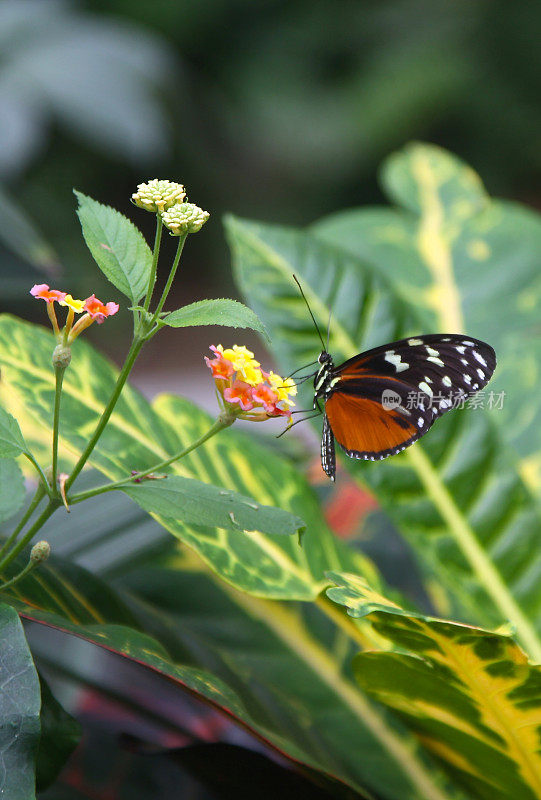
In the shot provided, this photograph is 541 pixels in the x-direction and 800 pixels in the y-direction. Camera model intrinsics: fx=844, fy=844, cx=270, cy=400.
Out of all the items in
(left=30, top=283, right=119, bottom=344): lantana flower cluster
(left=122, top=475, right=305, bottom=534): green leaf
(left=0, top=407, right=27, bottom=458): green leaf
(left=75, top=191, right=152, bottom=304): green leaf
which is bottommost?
(left=122, top=475, right=305, bottom=534): green leaf

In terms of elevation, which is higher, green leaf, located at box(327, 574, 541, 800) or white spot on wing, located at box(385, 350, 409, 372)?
white spot on wing, located at box(385, 350, 409, 372)

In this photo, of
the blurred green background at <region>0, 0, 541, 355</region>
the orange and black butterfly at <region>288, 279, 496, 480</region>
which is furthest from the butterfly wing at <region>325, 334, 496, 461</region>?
the blurred green background at <region>0, 0, 541, 355</region>

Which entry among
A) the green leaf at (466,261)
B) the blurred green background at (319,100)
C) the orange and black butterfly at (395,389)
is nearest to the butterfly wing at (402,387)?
the orange and black butterfly at (395,389)

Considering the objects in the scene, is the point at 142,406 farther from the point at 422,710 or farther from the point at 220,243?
the point at 220,243

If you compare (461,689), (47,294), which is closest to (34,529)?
(47,294)

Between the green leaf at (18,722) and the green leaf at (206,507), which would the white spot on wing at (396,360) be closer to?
the green leaf at (206,507)

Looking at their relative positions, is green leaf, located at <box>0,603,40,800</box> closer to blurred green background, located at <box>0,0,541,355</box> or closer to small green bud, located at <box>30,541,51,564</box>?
small green bud, located at <box>30,541,51,564</box>
